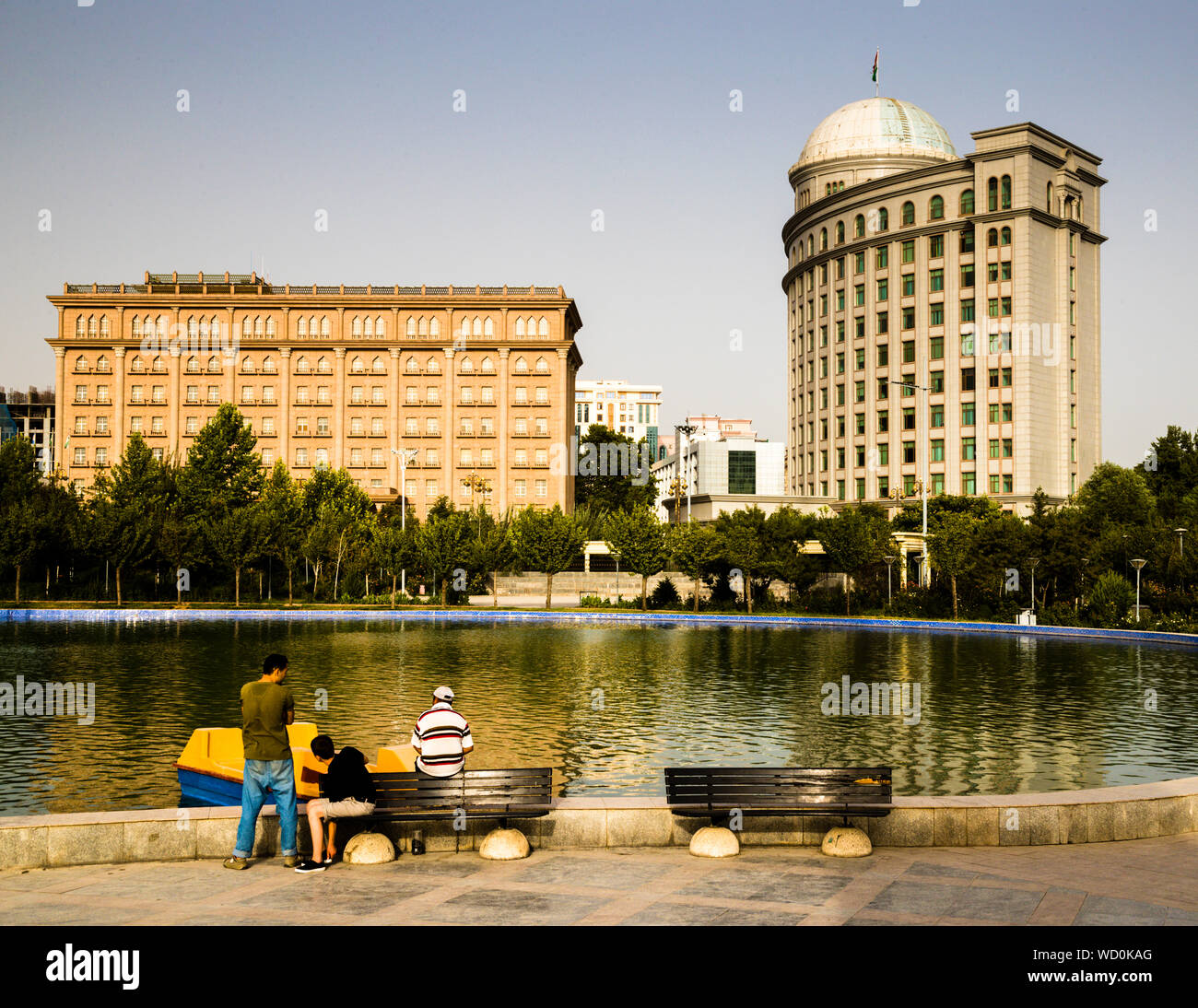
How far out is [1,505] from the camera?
67000 mm

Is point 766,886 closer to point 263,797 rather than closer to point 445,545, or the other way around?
point 263,797

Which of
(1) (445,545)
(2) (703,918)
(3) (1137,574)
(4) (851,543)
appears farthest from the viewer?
(1) (445,545)

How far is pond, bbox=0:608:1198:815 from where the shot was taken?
16797 millimetres

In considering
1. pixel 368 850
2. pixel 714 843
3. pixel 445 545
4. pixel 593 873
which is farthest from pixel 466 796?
pixel 445 545

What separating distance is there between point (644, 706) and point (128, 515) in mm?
51933

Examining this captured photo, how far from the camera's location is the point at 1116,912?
27.5 ft

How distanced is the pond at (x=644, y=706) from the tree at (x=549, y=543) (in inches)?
969

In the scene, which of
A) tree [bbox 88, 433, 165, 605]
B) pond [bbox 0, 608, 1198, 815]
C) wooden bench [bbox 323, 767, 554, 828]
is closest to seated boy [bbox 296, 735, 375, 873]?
wooden bench [bbox 323, 767, 554, 828]

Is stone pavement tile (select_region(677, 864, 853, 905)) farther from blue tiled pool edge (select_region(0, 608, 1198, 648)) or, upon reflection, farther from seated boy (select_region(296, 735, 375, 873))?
blue tiled pool edge (select_region(0, 608, 1198, 648))

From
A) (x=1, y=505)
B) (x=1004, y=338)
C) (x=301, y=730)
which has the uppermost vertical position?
(x=1004, y=338)

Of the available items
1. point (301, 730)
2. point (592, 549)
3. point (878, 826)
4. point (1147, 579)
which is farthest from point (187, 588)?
point (878, 826)

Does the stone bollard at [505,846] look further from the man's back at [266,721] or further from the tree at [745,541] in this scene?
the tree at [745,541]
